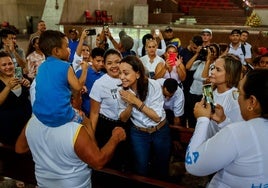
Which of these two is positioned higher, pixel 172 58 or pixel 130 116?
pixel 172 58

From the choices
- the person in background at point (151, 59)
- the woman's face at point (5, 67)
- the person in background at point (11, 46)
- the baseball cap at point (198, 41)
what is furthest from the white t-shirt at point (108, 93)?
the person in background at point (11, 46)

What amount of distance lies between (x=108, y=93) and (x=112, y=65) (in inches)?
11.6

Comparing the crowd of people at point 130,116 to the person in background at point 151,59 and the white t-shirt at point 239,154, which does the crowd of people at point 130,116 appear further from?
the person in background at point 151,59

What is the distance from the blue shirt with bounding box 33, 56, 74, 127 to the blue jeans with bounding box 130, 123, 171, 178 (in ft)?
3.29

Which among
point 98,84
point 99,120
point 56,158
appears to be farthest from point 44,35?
point 99,120

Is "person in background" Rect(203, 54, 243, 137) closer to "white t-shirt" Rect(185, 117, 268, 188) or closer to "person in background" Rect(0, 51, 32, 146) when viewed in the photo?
"white t-shirt" Rect(185, 117, 268, 188)

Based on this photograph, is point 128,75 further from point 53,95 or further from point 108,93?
point 53,95

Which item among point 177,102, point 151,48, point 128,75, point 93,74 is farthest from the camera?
point 151,48

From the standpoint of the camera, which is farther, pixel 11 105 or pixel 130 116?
pixel 11 105

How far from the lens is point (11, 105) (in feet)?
10.6

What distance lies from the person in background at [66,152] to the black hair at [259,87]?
844 mm

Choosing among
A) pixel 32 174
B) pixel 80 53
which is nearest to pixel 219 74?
pixel 32 174

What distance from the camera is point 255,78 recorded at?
149 cm

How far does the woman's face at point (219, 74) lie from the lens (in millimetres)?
2531
